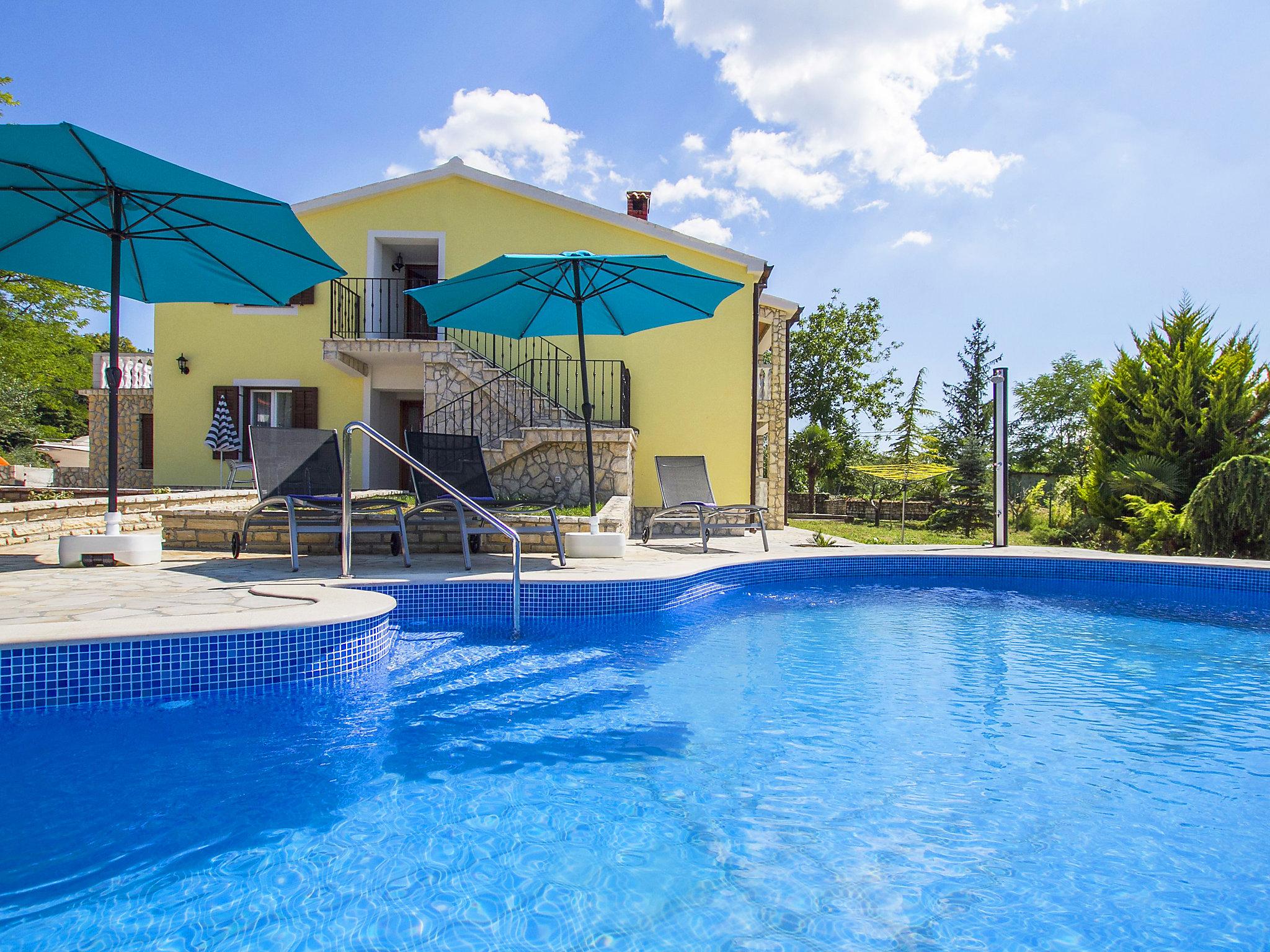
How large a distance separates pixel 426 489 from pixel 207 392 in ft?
29.6

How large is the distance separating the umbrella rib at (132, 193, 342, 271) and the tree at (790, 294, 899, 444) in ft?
85.3

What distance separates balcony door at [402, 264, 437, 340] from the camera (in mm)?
13742

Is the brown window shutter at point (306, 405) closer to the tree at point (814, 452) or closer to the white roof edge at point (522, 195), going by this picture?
the white roof edge at point (522, 195)

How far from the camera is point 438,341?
39.4 ft

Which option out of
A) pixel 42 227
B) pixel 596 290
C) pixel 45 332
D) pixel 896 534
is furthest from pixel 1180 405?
pixel 45 332

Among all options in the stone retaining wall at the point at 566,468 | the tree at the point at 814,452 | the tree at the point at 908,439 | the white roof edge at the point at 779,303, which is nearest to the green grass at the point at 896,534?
the tree at the point at 908,439

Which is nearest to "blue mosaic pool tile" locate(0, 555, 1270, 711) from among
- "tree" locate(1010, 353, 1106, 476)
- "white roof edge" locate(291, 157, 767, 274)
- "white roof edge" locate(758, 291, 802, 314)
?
"white roof edge" locate(291, 157, 767, 274)

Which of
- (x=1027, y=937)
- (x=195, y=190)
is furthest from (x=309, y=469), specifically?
(x=1027, y=937)

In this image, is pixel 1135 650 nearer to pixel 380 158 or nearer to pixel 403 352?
pixel 403 352

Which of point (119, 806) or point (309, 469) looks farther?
point (309, 469)

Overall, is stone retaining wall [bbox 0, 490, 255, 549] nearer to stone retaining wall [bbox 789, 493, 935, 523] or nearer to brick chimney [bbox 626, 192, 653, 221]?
brick chimney [bbox 626, 192, 653, 221]

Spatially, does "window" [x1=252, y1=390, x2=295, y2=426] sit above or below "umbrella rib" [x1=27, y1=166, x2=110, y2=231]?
below

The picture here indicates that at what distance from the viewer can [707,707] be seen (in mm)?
3779

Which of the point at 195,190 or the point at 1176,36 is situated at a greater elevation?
the point at 1176,36
